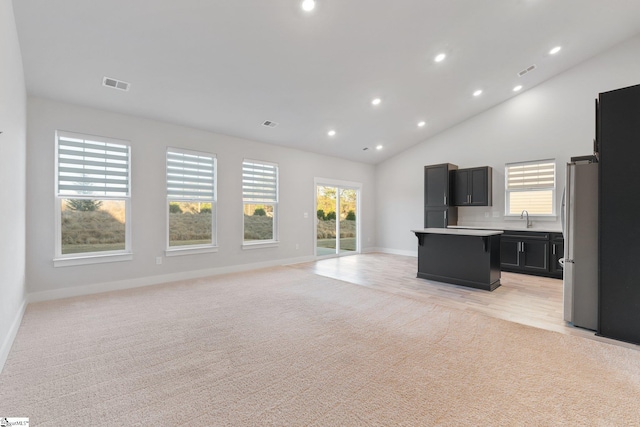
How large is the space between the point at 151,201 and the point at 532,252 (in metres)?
7.03

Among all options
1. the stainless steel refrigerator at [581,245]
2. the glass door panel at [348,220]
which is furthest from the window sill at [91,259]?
the stainless steel refrigerator at [581,245]

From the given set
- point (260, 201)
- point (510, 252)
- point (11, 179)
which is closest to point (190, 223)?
point (260, 201)

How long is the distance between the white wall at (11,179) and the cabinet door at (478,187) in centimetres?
749

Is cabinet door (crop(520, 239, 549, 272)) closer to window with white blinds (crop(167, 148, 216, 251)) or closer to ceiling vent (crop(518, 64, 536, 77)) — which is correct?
ceiling vent (crop(518, 64, 536, 77))

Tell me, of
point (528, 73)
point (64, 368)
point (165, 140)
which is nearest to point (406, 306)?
point (64, 368)

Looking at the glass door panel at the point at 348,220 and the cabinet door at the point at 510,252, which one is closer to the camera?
the cabinet door at the point at 510,252

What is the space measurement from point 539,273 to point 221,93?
6.53 metres

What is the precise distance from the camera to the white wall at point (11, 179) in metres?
2.32

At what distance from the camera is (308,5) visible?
3.17 meters

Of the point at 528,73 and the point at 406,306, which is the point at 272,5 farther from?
the point at 528,73

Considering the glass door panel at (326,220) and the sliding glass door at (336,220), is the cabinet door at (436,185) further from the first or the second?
the glass door panel at (326,220)

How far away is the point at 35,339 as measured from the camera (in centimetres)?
272

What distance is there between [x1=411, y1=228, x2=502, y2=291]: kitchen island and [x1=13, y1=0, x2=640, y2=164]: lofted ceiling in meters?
2.78

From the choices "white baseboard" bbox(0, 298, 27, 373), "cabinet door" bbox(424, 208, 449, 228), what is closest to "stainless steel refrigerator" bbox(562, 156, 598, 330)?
"cabinet door" bbox(424, 208, 449, 228)
